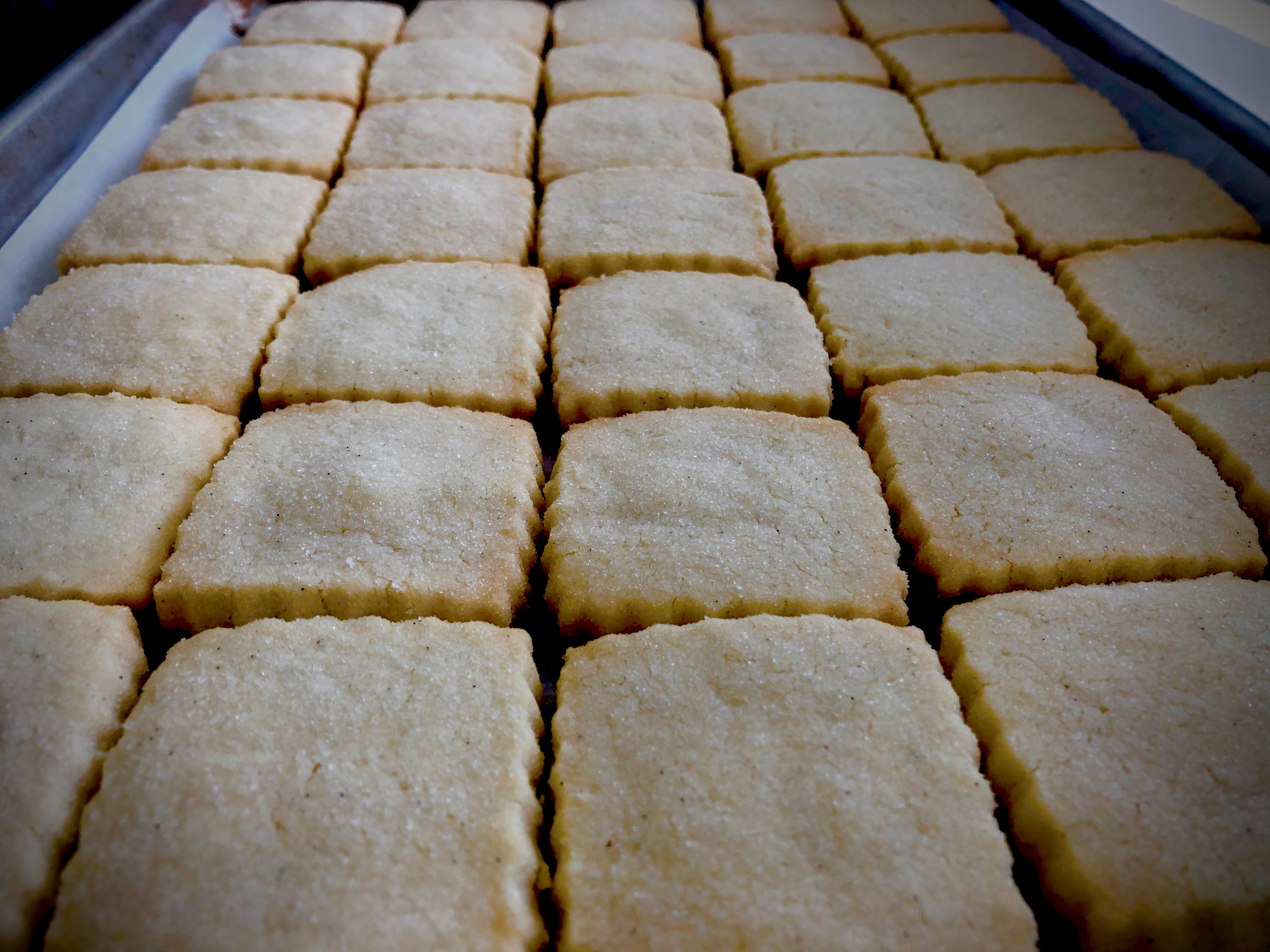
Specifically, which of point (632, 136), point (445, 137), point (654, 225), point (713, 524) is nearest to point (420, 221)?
point (445, 137)

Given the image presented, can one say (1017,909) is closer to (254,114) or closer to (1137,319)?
(1137,319)

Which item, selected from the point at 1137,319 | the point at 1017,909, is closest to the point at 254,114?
the point at 1137,319

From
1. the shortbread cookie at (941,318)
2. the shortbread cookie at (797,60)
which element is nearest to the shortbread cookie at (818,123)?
the shortbread cookie at (797,60)

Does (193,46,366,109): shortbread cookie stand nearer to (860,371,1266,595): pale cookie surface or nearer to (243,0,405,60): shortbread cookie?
(243,0,405,60): shortbread cookie

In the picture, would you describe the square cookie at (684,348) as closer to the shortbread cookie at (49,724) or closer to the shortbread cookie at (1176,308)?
the shortbread cookie at (1176,308)

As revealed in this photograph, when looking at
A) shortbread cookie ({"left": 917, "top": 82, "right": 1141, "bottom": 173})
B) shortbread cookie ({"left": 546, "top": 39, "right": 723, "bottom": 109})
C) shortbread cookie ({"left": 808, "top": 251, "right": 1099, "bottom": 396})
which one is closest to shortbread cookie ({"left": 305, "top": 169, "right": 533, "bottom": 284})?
shortbread cookie ({"left": 546, "top": 39, "right": 723, "bottom": 109})

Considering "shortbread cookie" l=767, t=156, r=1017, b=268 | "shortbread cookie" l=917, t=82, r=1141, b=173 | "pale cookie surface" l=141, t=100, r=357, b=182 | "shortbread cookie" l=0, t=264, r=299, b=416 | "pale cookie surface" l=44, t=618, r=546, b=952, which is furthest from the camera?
"shortbread cookie" l=917, t=82, r=1141, b=173
